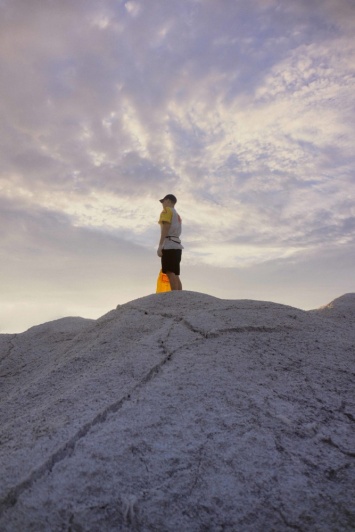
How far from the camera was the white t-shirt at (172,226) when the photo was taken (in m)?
4.47

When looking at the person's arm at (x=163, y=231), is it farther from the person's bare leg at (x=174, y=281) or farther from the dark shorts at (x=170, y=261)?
the person's bare leg at (x=174, y=281)

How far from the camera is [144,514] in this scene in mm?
1225

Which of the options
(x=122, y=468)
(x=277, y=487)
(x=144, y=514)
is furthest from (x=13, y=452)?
(x=277, y=487)

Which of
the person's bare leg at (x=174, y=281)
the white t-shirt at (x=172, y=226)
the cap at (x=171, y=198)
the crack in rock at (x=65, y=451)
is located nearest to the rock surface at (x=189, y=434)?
the crack in rock at (x=65, y=451)

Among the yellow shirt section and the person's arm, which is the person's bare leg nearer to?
the person's arm

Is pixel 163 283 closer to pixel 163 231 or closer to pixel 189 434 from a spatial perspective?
pixel 163 231

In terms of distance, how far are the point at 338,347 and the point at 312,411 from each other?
0.78m

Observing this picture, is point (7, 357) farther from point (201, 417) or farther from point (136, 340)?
point (201, 417)

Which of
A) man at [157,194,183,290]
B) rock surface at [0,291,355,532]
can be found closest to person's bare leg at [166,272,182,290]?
man at [157,194,183,290]

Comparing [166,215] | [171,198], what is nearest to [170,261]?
[166,215]

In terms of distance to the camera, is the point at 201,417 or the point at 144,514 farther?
the point at 201,417

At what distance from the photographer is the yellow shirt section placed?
4461mm

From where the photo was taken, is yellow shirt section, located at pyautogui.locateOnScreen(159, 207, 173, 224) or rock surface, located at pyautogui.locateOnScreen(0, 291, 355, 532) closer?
rock surface, located at pyautogui.locateOnScreen(0, 291, 355, 532)

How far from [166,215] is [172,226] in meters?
0.15
